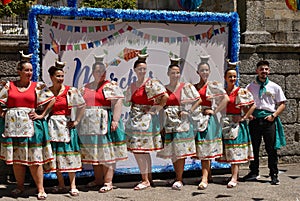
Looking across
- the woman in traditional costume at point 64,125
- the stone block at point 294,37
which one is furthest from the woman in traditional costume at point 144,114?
the stone block at point 294,37

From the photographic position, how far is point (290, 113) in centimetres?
859

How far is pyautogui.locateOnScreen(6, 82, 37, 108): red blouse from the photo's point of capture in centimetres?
625

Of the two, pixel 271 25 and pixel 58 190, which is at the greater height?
pixel 271 25

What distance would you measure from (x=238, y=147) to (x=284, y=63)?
6.87 feet

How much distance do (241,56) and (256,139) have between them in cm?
151

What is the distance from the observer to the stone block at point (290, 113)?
28.1 ft

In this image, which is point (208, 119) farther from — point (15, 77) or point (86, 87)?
point (15, 77)

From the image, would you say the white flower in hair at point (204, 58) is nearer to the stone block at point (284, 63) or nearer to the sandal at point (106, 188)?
the stone block at point (284, 63)

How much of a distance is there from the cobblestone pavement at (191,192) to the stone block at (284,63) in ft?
6.00

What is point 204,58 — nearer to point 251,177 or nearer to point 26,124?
point 251,177

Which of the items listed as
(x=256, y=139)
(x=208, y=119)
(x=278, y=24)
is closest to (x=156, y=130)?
(x=208, y=119)

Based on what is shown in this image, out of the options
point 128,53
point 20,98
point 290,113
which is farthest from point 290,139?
point 20,98

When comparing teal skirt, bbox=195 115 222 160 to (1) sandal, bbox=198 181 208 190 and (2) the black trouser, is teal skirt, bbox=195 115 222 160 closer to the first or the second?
(1) sandal, bbox=198 181 208 190

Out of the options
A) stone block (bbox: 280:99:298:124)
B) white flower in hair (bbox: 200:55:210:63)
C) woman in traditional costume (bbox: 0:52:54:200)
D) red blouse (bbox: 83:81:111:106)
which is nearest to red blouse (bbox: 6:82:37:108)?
woman in traditional costume (bbox: 0:52:54:200)
